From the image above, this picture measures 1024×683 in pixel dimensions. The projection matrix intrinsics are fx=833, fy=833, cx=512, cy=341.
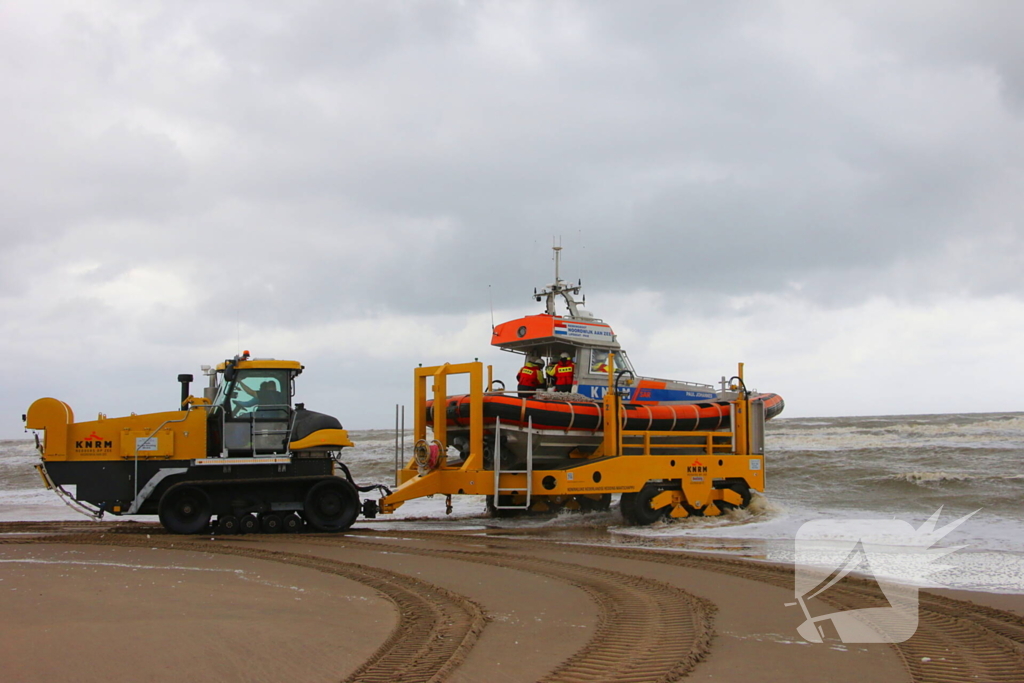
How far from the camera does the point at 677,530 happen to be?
39.5 ft

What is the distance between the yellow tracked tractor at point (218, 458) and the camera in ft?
34.1

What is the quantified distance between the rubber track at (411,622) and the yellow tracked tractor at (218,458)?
1293mm

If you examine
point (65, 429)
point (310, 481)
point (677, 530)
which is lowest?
point (677, 530)

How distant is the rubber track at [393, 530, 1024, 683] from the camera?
4.61 m

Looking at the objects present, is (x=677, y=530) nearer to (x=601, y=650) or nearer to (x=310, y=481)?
(x=310, y=481)

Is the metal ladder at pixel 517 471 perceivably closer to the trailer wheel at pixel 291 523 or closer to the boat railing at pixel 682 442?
the boat railing at pixel 682 442

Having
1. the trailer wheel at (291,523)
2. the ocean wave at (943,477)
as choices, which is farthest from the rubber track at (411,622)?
the ocean wave at (943,477)

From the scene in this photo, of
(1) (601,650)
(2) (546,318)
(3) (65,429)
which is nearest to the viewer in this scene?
(1) (601,650)

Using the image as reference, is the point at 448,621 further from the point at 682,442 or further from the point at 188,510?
the point at 682,442

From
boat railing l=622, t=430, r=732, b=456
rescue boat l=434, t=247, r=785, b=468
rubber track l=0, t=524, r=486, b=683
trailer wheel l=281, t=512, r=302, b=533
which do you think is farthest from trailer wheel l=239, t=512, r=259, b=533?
boat railing l=622, t=430, r=732, b=456

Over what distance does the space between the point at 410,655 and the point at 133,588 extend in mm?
3193

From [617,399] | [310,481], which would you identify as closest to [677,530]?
[617,399]

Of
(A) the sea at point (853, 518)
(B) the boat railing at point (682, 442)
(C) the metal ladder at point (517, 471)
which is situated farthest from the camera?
(B) the boat railing at point (682, 442)

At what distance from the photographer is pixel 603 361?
1457 cm
